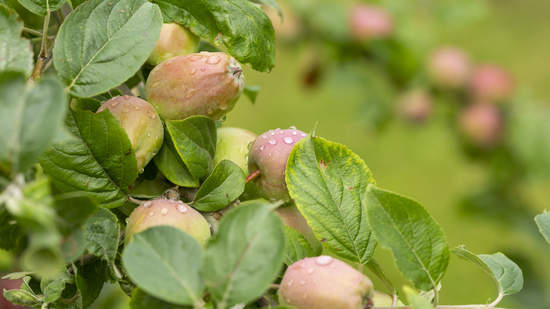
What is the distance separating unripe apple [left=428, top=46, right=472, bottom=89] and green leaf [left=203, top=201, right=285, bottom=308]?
55.7 inches

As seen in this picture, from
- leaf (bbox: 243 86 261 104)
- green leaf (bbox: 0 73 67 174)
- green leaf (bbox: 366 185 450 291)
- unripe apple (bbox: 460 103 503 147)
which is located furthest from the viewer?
unripe apple (bbox: 460 103 503 147)

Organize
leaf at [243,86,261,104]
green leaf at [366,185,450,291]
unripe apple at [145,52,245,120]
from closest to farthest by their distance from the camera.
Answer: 1. green leaf at [366,185,450,291]
2. unripe apple at [145,52,245,120]
3. leaf at [243,86,261,104]

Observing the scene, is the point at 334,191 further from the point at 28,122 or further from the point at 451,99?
the point at 451,99

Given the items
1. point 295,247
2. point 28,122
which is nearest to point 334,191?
point 295,247

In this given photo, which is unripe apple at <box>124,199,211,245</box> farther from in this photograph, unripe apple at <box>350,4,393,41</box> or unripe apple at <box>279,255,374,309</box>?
unripe apple at <box>350,4,393,41</box>

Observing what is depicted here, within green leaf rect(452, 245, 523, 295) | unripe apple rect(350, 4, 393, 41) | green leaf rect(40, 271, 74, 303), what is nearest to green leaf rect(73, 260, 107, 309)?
green leaf rect(40, 271, 74, 303)

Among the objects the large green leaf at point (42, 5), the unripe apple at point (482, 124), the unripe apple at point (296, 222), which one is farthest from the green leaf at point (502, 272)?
the unripe apple at point (482, 124)

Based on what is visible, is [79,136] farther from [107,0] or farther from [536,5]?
[536,5]

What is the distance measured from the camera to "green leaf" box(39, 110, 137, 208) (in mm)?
428

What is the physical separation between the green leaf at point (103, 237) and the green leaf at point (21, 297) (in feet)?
0.31

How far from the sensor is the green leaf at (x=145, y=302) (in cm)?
36

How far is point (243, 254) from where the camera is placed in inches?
12.9

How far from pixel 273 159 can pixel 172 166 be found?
109 mm

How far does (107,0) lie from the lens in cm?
45
